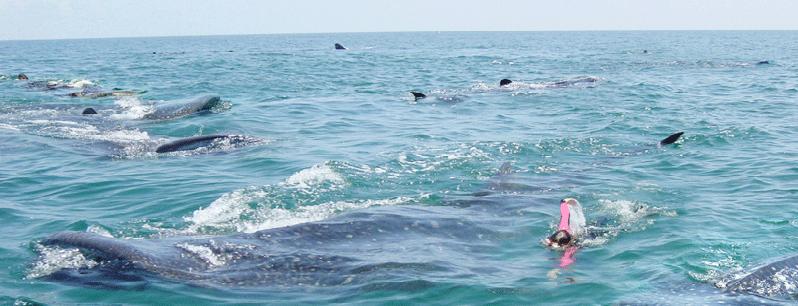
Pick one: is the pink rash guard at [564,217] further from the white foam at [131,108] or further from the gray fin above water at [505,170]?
the white foam at [131,108]

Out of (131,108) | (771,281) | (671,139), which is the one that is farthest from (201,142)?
(771,281)

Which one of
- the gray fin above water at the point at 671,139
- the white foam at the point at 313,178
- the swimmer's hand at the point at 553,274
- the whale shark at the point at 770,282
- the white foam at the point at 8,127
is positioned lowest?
the gray fin above water at the point at 671,139

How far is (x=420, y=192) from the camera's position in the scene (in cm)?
1376

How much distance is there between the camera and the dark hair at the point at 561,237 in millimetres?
10211

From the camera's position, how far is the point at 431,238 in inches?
414

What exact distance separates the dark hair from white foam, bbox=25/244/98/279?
18.2ft

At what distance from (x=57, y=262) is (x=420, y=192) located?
6.34 meters

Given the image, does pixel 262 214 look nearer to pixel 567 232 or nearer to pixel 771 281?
pixel 567 232

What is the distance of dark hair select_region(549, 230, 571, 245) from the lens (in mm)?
10211

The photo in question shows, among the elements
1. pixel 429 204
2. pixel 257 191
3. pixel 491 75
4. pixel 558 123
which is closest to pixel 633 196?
pixel 429 204

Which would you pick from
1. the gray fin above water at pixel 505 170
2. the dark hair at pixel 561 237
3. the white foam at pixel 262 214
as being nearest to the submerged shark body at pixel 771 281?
the dark hair at pixel 561 237

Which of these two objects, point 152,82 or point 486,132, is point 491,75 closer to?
point 152,82

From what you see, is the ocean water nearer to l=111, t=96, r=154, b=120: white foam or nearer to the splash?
the splash

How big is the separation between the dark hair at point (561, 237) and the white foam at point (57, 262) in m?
5.55
